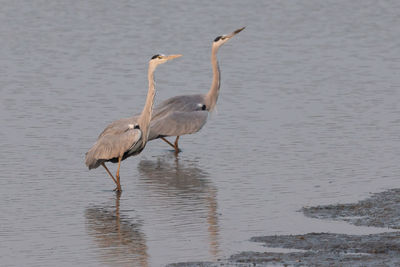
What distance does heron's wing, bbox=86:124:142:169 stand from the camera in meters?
14.7

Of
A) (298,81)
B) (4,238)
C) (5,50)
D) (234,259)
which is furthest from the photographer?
(5,50)

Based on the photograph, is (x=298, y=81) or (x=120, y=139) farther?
(x=298, y=81)

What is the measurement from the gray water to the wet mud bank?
328 millimetres

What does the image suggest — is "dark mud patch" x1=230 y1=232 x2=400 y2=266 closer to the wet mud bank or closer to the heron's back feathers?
the wet mud bank

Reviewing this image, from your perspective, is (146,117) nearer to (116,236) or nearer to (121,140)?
(121,140)

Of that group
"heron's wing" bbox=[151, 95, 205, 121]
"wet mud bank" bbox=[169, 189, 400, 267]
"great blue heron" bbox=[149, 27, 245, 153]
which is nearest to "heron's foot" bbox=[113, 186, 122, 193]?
"wet mud bank" bbox=[169, 189, 400, 267]

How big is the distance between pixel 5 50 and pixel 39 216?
1497 cm

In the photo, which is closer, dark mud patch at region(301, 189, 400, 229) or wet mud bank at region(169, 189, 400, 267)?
wet mud bank at region(169, 189, 400, 267)

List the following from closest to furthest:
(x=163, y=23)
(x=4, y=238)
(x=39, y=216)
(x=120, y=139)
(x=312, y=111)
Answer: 1. (x=4, y=238)
2. (x=39, y=216)
3. (x=120, y=139)
4. (x=312, y=111)
5. (x=163, y=23)

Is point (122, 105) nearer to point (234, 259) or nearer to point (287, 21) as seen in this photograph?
point (234, 259)

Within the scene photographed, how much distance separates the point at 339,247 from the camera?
35.9ft

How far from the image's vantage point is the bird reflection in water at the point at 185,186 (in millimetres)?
12766

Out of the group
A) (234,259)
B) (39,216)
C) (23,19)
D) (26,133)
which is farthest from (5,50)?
(234,259)

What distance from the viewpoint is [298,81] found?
2341 cm
